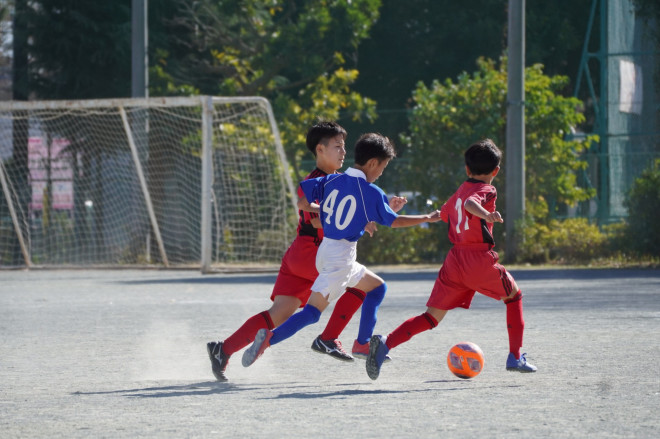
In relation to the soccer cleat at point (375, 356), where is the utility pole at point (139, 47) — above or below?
above

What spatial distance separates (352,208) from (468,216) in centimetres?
65

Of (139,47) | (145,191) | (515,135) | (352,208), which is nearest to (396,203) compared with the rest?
(352,208)

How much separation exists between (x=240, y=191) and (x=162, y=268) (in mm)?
1891

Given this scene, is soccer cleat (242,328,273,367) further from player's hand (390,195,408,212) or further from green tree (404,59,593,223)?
green tree (404,59,593,223)

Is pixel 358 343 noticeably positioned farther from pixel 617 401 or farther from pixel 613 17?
pixel 613 17

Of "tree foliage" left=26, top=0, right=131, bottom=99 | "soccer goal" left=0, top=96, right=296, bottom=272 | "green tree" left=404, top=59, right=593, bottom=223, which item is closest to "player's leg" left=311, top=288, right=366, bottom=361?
"soccer goal" left=0, top=96, right=296, bottom=272

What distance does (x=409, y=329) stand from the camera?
6.84 metres

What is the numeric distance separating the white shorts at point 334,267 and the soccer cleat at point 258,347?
1.34ft

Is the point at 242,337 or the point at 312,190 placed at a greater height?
the point at 312,190

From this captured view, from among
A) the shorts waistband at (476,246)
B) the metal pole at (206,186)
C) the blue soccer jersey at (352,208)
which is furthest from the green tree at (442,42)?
the blue soccer jersey at (352,208)

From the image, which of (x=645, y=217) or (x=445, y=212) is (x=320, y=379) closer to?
(x=445, y=212)

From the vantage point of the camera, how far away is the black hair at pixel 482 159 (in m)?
6.91

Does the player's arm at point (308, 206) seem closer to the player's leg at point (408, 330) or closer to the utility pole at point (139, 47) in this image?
the player's leg at point (408, 330)

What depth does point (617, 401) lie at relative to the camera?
18.9 ft
